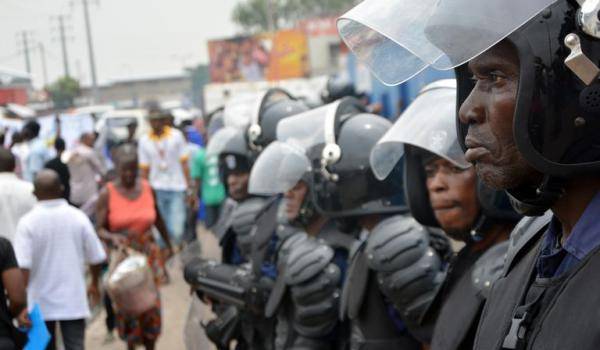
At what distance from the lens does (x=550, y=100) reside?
5.04 feet

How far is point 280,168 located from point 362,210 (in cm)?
66

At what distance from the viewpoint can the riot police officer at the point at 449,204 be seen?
106 inches

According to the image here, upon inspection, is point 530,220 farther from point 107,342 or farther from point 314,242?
point 107,342

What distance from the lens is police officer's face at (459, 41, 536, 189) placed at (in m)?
1.60

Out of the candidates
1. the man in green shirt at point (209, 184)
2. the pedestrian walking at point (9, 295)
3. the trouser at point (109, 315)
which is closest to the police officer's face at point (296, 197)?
the pedestrian walking at point (9, 295)

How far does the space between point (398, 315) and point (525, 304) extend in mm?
1841

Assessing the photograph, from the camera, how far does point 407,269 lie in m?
3.17

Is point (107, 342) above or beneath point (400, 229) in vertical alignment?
beneath

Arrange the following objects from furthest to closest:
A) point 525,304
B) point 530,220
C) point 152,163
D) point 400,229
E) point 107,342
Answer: point 152,163 → point 107,342 → point 400,229 → point 530,220 → point 525,304

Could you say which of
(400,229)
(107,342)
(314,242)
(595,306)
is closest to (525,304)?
(595,306)

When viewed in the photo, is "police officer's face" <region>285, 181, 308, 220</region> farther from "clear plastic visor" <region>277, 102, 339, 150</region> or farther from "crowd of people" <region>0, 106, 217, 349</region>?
"crowd of people" <region>0, 106, 217, 349</region>

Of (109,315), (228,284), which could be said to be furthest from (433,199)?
(109,315)

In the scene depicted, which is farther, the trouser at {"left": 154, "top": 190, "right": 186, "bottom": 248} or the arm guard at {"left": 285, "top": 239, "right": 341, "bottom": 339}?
the trouser at {"left": 154, "top": 190, "right": 186, "bottom": 248}

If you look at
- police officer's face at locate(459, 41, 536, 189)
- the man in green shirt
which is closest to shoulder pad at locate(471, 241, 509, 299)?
police officer's face at locate(459, 41, 536, 189)
